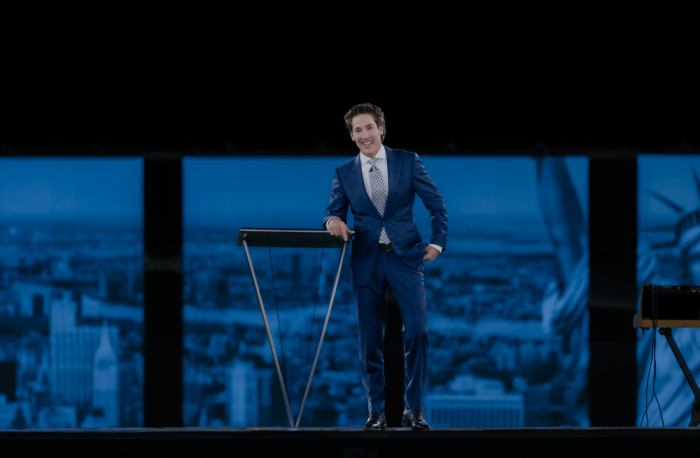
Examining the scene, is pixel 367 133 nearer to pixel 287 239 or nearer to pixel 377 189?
pixel 377 189

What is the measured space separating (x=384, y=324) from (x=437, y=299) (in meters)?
1.87

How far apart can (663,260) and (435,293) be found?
1.65 metres

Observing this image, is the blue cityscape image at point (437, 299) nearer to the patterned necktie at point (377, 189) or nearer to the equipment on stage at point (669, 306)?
the equipment on stage at point (669, 306)

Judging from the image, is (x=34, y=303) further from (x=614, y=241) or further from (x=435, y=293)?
(x=614, y=241)

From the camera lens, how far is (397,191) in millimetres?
2686

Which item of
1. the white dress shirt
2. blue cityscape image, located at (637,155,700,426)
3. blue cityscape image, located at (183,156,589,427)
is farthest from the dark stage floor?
blue cityscape image, located at (637,155,700,426)

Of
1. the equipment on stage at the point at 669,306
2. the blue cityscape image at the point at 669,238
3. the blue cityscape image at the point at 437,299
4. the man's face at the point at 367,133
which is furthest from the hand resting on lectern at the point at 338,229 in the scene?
the blue cityscape image at the point at 669,238

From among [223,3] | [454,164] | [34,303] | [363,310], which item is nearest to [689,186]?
[454,164]

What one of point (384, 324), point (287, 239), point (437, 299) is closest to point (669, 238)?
point (437, 299)

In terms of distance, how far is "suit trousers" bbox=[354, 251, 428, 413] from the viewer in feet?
8.49

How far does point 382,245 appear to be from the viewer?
265 cm

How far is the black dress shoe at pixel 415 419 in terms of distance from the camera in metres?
2.48

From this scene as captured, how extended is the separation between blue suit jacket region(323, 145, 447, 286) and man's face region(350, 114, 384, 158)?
0.22ft

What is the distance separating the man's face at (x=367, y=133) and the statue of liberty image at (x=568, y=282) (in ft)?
6.73
